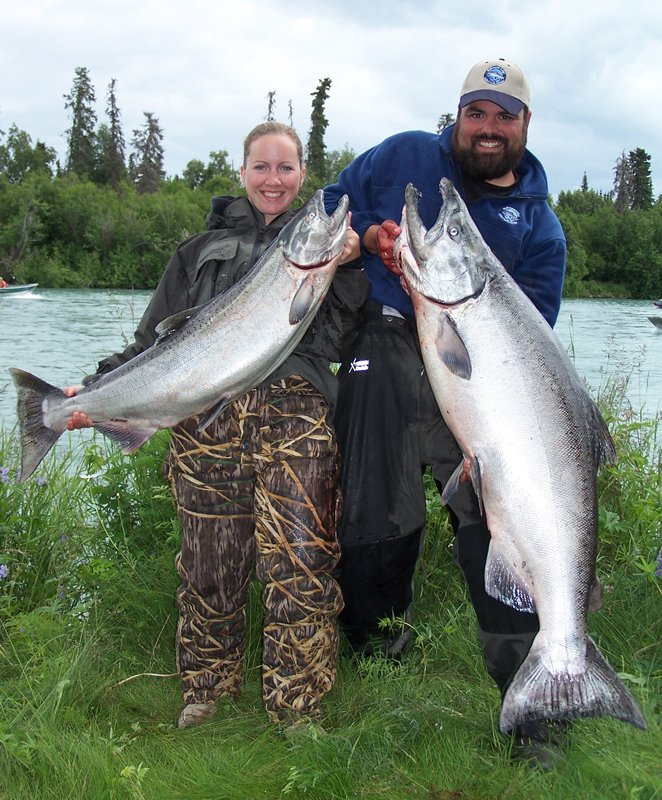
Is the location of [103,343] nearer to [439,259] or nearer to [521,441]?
[439,259]

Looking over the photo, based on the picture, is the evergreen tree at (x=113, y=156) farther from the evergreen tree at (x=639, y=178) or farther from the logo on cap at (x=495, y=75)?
the logo on cap at (x=495, y=75)

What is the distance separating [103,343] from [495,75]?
15681 millimetres

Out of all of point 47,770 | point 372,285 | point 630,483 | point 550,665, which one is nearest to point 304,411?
point 372,285

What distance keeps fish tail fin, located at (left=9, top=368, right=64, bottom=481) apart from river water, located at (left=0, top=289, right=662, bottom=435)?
13.2 ft

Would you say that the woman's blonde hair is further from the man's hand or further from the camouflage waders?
the camouflage waders

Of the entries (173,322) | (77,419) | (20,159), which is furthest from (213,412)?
(20,159)

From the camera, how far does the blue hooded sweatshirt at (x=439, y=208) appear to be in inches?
142

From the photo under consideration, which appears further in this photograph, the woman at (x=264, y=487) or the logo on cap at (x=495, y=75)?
the logo on cap at (x=495, y=75)

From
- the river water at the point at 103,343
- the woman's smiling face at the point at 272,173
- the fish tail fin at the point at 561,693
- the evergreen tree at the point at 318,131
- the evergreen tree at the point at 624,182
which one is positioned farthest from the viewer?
the evergreen tree at the point at 624,182

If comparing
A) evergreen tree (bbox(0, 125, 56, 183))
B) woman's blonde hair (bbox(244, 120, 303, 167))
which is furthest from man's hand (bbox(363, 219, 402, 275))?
evergreen tree (bbox(0, 125, 56, 183))

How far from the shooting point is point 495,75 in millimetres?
3572

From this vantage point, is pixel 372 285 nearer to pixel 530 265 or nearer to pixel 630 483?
pixel 530 265

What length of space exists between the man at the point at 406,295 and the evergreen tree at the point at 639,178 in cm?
9484

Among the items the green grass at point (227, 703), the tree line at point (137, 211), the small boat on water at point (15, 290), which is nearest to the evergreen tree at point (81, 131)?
the tree line at point (137, 211)
